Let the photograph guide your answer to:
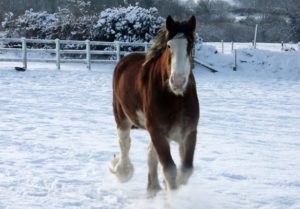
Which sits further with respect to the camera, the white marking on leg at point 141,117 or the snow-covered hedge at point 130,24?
the snow-covered hedge at point 130,24

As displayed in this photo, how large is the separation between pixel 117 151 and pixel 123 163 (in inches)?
51.6

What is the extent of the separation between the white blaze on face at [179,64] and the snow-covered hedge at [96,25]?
19.3 meters

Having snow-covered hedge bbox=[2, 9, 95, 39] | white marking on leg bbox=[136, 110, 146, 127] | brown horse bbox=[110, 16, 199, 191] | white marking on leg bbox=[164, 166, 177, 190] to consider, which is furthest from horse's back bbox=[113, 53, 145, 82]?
snow-covered hedge bbox=[2, 9, 95, 39]

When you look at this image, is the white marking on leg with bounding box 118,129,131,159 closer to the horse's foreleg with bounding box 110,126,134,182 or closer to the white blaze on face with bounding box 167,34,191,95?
the horse's foreleg with bounding box 110,126,134,182

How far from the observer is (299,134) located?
7684 millimetres

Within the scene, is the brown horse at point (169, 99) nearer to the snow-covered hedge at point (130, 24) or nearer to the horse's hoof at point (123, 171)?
the horse's hoof at point (123, 171)

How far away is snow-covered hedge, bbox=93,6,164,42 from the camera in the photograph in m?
22.6

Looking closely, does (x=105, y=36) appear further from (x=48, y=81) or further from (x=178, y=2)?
(x=178, y=2)

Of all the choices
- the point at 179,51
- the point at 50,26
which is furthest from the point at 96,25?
the point at 179,51

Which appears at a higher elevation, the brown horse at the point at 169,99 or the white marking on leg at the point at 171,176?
the brown horse at the point at 169,99

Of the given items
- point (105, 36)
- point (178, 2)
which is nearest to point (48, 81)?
point (105, 36)

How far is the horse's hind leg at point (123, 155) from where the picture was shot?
4.81m

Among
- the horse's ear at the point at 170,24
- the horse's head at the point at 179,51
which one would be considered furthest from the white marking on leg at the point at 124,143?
the horse's ear at the point at 170,24

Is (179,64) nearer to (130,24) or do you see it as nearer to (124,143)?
(124,143)
